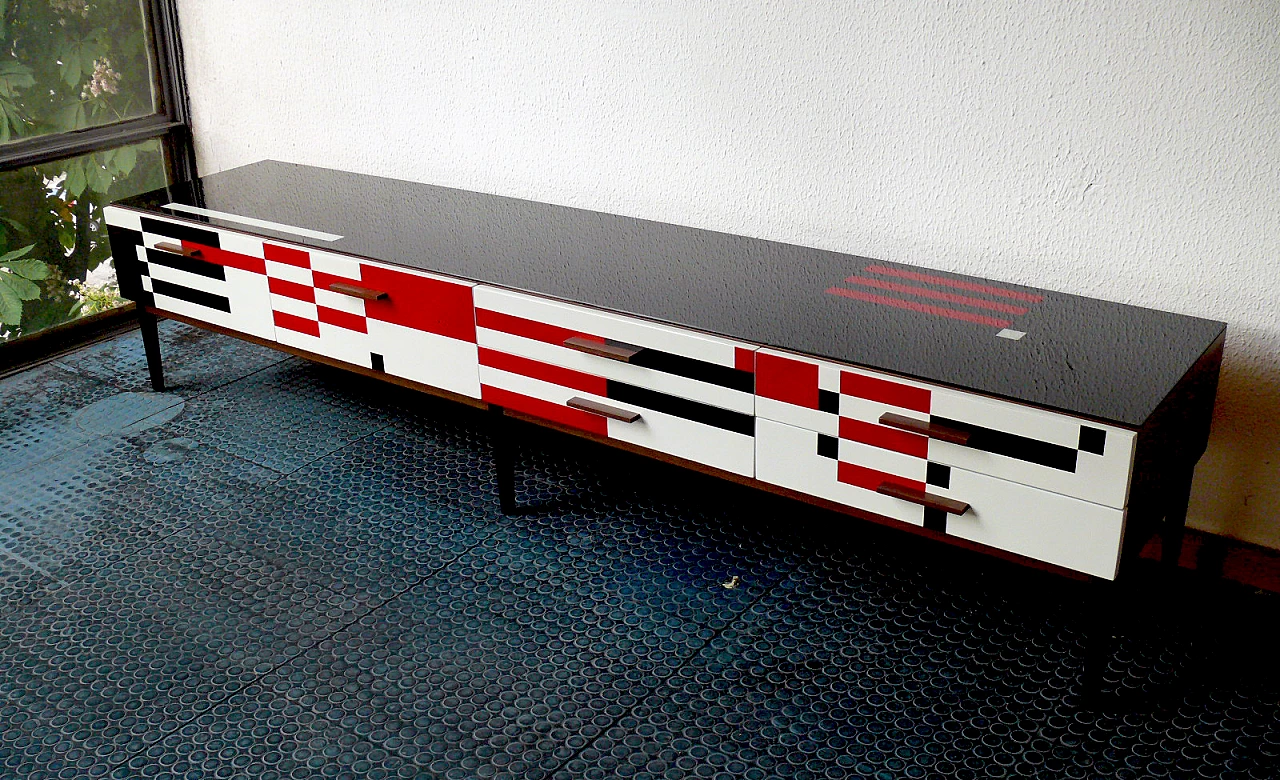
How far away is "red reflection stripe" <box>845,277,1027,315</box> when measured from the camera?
2057 mm

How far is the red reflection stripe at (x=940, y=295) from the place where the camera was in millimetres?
2057

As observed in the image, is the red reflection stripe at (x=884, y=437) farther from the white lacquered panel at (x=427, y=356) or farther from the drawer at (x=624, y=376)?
the white lacquered panel at (x=427, y=356)

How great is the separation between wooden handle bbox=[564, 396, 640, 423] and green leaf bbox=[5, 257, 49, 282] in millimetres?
1899

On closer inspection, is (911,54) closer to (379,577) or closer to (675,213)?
(675,213)

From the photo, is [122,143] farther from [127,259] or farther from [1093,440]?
[1093,440]

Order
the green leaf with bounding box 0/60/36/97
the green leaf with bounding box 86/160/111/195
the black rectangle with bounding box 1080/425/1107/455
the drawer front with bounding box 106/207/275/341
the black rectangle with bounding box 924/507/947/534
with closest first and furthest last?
the black rectangle with bounding box 1080/425/1107/455 < the black rectangle with bounding box 924/507/947/534 < the drawer front with bounding box 106/207/275/341 < the green leaf with bounding box 0/60/36/97 < the green leaf with bounding box 86/160/111/195

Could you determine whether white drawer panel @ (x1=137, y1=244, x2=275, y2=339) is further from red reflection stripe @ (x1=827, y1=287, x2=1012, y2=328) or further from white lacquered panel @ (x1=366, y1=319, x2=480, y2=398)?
red reflection stripe @ (x1=827, y1=287, x2=1012, y2=328)

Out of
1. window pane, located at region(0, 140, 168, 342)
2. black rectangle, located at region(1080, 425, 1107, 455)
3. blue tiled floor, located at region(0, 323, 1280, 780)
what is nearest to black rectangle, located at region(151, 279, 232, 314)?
blue tiled floor, located at region(0, 323, 1280, 780)

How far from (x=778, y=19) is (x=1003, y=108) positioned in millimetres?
496

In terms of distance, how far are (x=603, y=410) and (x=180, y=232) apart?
1264 mm

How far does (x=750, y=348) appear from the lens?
6.40 feet

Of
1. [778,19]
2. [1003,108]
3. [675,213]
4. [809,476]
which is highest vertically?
[778,19]

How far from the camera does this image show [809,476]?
200 centimetres

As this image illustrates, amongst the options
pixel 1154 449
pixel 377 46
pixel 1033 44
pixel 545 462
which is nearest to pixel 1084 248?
pixel 1033 44
